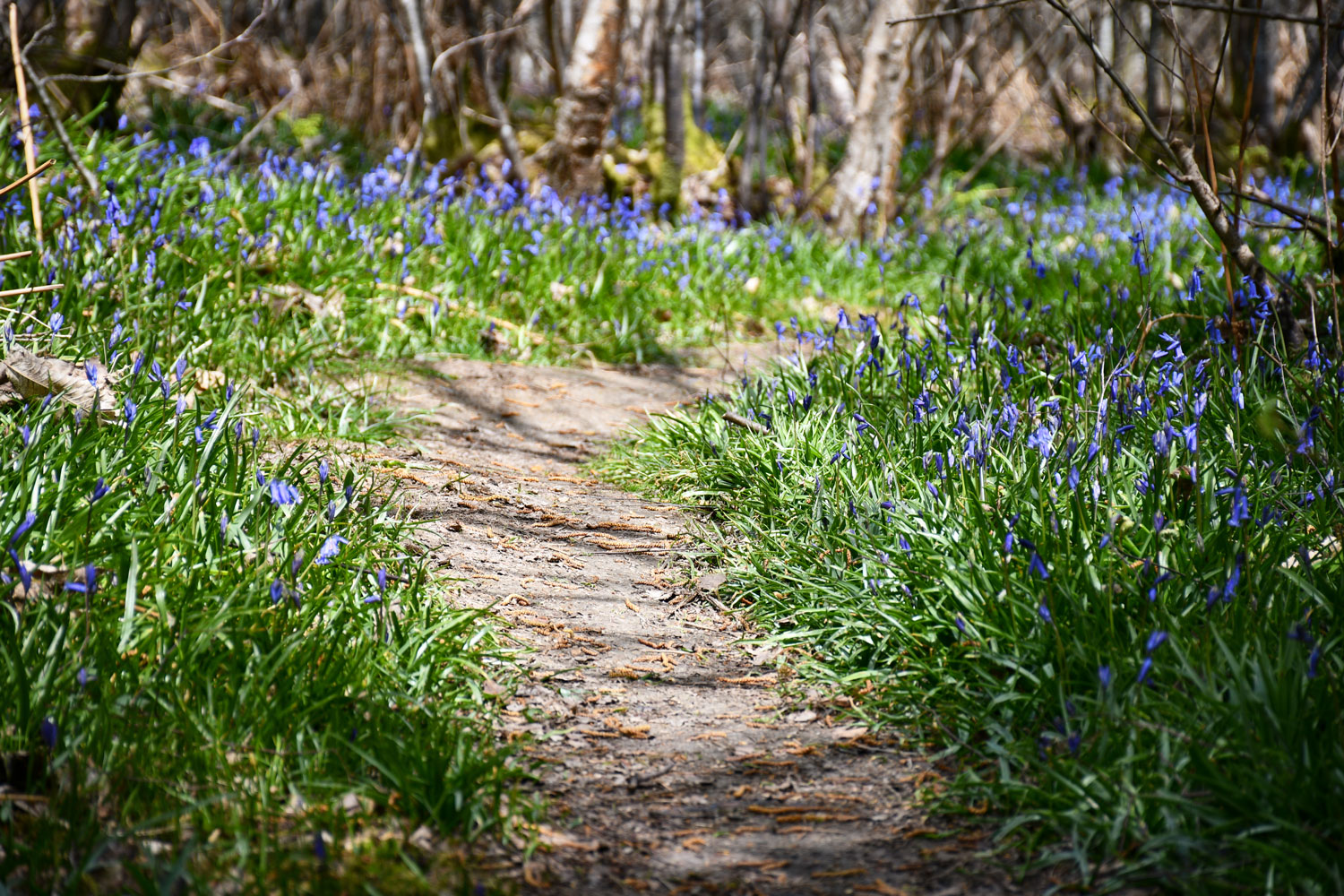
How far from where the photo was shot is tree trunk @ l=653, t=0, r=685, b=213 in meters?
8.32

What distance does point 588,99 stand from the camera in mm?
8008

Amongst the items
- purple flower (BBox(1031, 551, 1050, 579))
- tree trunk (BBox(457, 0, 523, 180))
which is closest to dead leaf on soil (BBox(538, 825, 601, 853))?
purple flower (BBox(1031, 551, 1050, 579))

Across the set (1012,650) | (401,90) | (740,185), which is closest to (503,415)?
(1012,650)

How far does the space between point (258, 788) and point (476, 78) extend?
8490 millimetres

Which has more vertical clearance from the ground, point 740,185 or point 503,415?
point 740,185

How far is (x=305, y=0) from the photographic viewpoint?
1545 centimetres

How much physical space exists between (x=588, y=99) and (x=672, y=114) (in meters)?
0.84

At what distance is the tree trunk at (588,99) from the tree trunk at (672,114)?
50cm

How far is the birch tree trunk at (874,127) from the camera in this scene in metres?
8.02

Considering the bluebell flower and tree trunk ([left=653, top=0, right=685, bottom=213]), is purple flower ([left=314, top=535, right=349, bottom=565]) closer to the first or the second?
the bluebell flower

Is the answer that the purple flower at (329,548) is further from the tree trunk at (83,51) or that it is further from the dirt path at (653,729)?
the tree trunk at (83,51)

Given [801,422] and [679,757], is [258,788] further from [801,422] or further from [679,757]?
[801,422]

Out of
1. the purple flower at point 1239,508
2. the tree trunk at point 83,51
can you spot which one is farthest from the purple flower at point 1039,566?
the tree trunk at point 83,51

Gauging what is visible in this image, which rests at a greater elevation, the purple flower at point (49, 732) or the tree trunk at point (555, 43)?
the tree trunk at point (555, 43)
